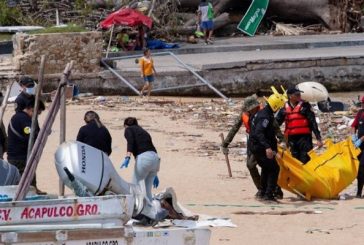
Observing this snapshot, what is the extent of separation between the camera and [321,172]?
14.2m

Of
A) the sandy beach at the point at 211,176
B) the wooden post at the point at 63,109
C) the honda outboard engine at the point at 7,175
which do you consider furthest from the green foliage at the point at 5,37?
the honda outboard engine at the point at 7,175

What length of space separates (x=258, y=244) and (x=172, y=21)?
23.5 metres

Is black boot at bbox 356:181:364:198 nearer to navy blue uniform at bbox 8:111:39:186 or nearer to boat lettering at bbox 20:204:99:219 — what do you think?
navy blue uniform at bbox 8:111:39:186

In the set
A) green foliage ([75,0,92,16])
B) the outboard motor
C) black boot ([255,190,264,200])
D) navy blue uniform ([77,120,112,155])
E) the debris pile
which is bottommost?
the debris pile

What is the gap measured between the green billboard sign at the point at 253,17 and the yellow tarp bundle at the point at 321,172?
21316 millimetres

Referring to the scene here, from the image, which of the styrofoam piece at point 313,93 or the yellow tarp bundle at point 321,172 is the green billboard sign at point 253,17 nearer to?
the styrofoam piece at point 313,93

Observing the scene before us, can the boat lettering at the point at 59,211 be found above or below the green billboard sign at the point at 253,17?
above

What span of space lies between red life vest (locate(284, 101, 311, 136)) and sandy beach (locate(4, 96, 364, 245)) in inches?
32.2

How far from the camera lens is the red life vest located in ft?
49.1

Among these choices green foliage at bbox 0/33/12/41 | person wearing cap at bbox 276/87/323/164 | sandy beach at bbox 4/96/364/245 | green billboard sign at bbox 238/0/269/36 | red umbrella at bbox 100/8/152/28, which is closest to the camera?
sandy beach at bbox 4/96/364/245

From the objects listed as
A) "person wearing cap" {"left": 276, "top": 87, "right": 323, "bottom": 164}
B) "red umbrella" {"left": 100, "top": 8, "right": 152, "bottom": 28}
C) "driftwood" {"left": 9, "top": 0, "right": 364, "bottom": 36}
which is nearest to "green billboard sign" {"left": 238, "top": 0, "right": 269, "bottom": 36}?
"driftwood" {"left": 9, "top": 0, "right": 364, "bottom": 36}

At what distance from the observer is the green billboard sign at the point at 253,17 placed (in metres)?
35.5

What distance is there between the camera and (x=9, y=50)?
3170 cm

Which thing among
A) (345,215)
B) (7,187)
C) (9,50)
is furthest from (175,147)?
(9,50)
